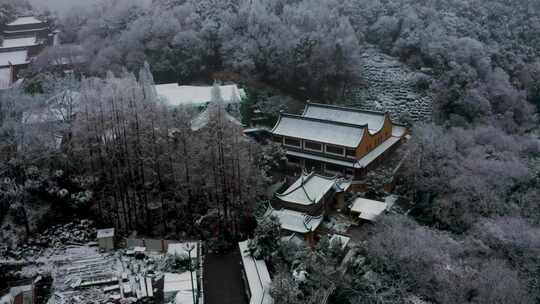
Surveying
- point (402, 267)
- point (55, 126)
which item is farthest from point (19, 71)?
point (402, 267)

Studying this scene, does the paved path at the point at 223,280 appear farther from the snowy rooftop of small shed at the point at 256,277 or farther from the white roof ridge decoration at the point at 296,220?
the white roof ridge decoration at the point at 296,220

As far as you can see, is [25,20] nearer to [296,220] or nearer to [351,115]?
[351,115]

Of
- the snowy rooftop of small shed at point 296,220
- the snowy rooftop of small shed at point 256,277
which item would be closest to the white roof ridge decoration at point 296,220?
the snowy rooftop of small shed at point 296,220

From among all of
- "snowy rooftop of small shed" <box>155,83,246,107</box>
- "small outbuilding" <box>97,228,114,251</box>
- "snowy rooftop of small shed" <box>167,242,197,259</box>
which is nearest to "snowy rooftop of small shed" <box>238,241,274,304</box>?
"snowy rooftop of small shed" <box>167,242,197,259</box>

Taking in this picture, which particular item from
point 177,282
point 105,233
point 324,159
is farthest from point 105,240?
point 324,159

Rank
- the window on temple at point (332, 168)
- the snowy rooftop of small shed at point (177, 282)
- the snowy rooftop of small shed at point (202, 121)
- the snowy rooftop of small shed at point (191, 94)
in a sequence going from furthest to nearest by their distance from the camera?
1. the snowy rooftop of small shed at point (191, 94)
2. the window on temple at point (332, 168)
3. the snowy rooftop of small shed at point (202, 121)
4. the snowy rooftop of small shed at point (177, 282)

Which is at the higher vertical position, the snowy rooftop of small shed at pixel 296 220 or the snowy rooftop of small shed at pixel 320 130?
the snowy rooftop of small shed at pixel 320 130
